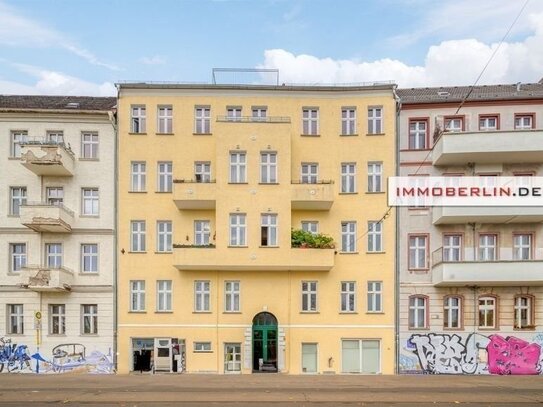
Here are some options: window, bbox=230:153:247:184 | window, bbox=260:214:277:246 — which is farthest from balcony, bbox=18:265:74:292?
window, bbox=260:214:277:246

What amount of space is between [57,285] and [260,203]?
36.1 feet

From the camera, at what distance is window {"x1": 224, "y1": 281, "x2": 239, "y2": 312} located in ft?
106

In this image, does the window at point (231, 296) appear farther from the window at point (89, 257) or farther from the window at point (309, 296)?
the window at point (89, 257)

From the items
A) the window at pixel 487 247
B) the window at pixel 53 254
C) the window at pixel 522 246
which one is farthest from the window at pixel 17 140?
the window at pixel 522 246

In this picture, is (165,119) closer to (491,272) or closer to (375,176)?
(375,176)

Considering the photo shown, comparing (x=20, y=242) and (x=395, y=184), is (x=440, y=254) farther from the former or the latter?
(x=20, y=242)

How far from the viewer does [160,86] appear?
33031mm

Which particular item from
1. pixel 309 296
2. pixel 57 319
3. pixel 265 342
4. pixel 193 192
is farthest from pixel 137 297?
pixel 309 296

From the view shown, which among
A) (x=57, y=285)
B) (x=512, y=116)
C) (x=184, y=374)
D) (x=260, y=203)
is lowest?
(x=184, y=374)

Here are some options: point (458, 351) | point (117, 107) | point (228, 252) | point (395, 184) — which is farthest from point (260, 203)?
point (458, 351)

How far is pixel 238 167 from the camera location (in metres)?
32.2

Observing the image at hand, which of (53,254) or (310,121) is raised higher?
(310,121)

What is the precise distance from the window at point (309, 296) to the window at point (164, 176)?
29.1 feet

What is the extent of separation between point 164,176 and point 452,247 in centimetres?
1574
